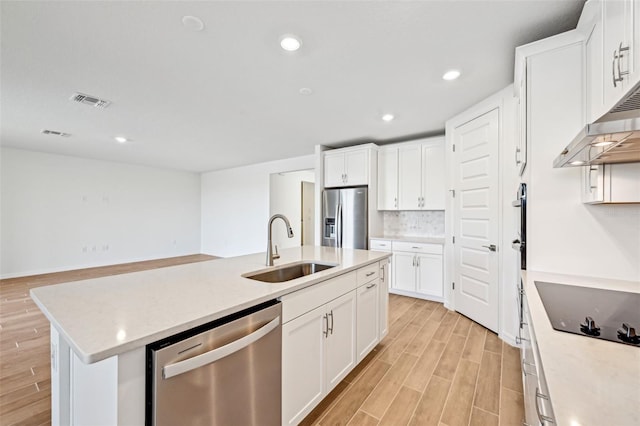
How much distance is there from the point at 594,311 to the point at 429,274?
2749mm

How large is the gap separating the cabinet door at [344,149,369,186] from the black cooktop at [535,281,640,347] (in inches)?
122

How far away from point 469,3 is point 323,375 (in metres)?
2.45

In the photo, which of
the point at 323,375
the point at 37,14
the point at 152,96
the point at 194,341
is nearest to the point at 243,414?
the point at 194,341

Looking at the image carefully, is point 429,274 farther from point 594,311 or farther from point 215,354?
point 215,354

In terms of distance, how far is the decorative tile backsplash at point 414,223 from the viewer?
425 centimetres

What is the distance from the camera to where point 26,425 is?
5.12 feet

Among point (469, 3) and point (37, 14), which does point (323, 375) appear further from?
point (37, 14)

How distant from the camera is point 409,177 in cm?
418

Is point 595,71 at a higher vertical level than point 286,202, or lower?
higher

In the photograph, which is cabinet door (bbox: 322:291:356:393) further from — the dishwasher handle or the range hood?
the range hood

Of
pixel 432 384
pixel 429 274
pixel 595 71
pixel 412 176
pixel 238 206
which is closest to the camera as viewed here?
pixel 595 71

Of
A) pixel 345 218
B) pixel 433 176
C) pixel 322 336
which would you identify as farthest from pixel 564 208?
pixel 345 218

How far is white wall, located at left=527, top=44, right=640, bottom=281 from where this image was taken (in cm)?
146

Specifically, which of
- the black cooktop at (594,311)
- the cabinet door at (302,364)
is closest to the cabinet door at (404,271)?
the black cooktop at (594,311)
